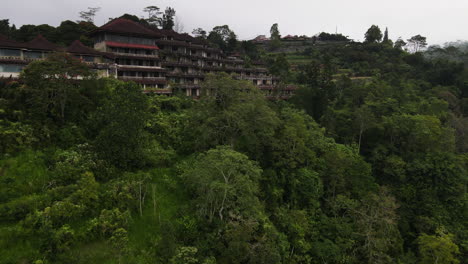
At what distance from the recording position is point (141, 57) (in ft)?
152

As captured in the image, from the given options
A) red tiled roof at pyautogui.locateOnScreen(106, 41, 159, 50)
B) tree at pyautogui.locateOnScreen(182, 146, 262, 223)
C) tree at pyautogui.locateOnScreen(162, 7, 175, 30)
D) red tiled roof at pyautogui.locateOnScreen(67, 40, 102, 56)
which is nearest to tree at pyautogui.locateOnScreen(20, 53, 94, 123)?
red tiled roof at pyautogui.locateOnScreen(67, 40, 102, 56)

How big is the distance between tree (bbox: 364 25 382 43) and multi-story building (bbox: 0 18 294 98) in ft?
188

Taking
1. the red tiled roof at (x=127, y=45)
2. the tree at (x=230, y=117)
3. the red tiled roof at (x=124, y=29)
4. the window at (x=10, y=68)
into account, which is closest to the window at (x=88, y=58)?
the red tiled roof at (x=127, y=45)

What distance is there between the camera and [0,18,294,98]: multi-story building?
118 ft

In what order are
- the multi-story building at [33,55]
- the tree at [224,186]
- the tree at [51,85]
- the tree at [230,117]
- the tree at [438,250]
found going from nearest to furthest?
the tree at [224,186] < the tree at [438,250] < the tree at [51,85] < the tree at [230,117] < the multi-story building at [33,55]

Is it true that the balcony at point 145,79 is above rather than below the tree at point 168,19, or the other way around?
below

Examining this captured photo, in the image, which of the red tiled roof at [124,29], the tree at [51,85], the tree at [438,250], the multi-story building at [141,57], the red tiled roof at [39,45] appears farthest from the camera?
the red tiled roof at [124,29]

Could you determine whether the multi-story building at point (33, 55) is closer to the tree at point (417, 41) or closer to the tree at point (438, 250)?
the tree at point (438, 250)

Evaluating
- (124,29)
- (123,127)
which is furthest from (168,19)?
(123,127)

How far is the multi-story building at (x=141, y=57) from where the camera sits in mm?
35875

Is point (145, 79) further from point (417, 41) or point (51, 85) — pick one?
point (417, 41)

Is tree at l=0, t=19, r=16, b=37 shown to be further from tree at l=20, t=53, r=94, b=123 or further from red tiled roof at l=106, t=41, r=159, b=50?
tree at l=20, t=53, r=94, b=123

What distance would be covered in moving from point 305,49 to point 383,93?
56.8 m

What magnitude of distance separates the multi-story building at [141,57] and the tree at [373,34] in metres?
57.4
